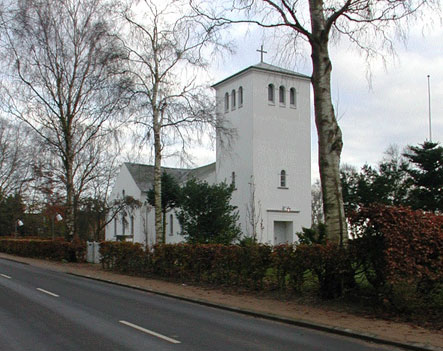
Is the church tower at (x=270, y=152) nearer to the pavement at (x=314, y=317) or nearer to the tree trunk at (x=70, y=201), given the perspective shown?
the tree trunk at (x=70, y=201)

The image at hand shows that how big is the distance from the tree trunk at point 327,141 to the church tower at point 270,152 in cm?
2740

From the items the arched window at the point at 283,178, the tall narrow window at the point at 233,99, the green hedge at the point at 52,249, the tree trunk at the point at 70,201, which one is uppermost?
the tall narrow window at the point at 233,99

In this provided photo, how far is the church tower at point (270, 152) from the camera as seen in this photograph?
4278cm

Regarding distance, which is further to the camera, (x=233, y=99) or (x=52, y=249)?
(x=233, y=99)

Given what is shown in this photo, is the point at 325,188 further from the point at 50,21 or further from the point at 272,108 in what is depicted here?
the point at 272,108

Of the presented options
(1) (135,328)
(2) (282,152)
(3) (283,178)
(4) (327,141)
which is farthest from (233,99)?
(1) (135,328)

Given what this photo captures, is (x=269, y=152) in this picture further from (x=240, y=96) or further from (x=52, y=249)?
(x=52, y=249)

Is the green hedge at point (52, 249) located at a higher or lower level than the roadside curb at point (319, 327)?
higher

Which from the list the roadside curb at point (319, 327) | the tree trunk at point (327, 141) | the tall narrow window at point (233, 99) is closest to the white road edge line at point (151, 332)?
the roadside curb at point (319, 327)

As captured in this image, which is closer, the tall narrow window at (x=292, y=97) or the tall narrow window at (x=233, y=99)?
the tall narrow window at (x=292, y=97)

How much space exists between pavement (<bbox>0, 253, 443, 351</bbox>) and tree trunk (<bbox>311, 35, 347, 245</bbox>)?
8.15 ft

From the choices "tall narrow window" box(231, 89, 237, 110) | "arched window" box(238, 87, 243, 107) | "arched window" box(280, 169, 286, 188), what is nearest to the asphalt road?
"arched window" box(280, 169, 286, 188)

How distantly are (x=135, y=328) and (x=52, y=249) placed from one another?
82.2ft

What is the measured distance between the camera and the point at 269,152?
43.5 metres
